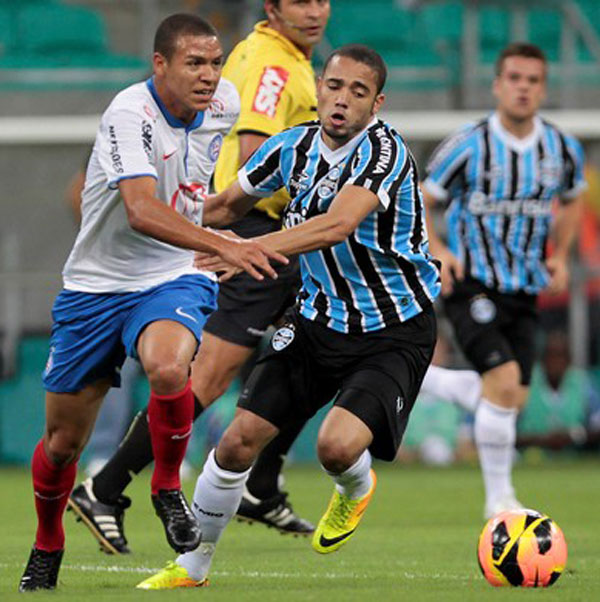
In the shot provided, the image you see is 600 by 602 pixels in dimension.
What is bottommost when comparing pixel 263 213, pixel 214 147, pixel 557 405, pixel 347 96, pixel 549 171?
pixel 557 405

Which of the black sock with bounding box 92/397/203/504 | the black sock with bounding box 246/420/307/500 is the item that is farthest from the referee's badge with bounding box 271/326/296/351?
the black sock with bounding box 246/420/307/500

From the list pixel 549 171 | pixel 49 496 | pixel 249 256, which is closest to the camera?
pixel 249 256

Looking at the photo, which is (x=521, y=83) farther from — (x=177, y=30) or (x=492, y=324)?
(x=177, y=30)

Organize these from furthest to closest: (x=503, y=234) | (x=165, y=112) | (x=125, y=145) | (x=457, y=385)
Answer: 1. (x=457, y=385)
2. (x=503, y=234)
3. (x=165, y=112)
4. (x=125, y=145)

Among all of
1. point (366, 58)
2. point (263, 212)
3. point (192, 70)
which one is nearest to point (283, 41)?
point (263, 212)

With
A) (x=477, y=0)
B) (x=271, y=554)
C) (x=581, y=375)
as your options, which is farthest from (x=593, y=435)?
(x=271, y=554)

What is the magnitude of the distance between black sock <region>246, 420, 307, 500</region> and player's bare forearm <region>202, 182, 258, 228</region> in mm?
1618

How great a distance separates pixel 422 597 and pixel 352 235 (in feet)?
4.78

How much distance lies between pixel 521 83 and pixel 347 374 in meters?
Result: 3.88

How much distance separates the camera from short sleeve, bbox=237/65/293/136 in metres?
7.62

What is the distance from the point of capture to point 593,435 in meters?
14.2

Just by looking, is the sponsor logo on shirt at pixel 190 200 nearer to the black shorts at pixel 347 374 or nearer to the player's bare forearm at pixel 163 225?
the player's bare forearm at pixel 163 225

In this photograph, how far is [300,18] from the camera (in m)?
7.84

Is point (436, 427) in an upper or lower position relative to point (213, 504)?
lower
